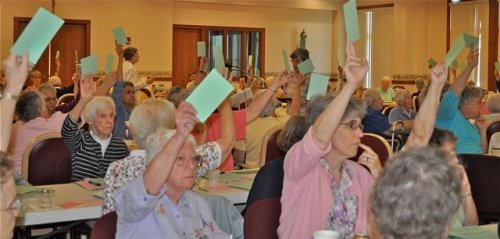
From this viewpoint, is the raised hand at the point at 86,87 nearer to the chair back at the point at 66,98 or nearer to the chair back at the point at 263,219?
the chair back at the point at 263,219

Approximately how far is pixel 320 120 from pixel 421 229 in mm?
1051

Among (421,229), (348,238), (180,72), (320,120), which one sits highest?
(180,72)

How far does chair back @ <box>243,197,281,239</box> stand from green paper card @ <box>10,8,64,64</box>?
3.62ft

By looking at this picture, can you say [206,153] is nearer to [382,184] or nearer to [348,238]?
[348,238]

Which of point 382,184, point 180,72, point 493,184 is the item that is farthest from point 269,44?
point 382,184

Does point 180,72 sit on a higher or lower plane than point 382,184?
higher

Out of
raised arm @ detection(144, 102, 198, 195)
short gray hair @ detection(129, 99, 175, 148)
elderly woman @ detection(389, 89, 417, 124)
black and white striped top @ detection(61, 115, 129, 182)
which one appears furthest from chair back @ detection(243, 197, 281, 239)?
elderly woman @ detection(389, 89, 417, 124)

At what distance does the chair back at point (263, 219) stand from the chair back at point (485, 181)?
6.47 ft

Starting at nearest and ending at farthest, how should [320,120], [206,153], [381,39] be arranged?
[320,120] < [206,153] < [381,39]

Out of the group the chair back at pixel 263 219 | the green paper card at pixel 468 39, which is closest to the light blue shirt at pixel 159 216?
the chair back at pixel 263 219

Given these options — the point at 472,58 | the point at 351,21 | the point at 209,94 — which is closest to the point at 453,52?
the point at 351,21

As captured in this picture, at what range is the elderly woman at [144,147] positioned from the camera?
11.1 feet

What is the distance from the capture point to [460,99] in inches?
239

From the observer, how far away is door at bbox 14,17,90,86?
14.6 meters
